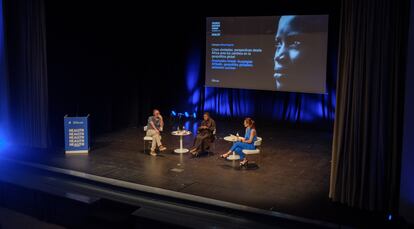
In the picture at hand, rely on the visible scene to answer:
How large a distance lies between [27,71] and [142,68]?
3109 mm

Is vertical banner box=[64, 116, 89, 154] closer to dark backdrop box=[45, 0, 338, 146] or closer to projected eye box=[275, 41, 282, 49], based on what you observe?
dark backdrop box=[45, 0, 338, 146]

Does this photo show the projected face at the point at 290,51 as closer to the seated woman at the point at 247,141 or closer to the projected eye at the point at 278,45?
the projected eye at the point at 278,45

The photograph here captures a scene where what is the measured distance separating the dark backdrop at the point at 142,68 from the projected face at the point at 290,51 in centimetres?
33

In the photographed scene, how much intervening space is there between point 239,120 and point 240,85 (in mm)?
985

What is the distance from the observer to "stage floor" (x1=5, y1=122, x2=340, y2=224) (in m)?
6.81

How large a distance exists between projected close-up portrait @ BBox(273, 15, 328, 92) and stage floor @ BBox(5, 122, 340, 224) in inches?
58.5

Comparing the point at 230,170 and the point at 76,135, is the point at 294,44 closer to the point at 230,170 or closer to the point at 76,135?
the point at 230,170

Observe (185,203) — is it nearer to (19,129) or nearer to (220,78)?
(19,129)

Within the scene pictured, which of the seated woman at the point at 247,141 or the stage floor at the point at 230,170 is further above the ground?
the seated woman at the point at 247,141

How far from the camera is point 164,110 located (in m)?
13.4

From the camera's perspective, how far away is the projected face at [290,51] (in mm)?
11336

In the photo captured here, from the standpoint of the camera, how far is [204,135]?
9125 mm

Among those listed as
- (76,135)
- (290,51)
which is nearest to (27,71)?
(76,135)

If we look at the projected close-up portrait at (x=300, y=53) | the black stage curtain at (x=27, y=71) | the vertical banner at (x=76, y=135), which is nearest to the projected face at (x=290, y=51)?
the projected close-up portrait at (x=300, y=53)
